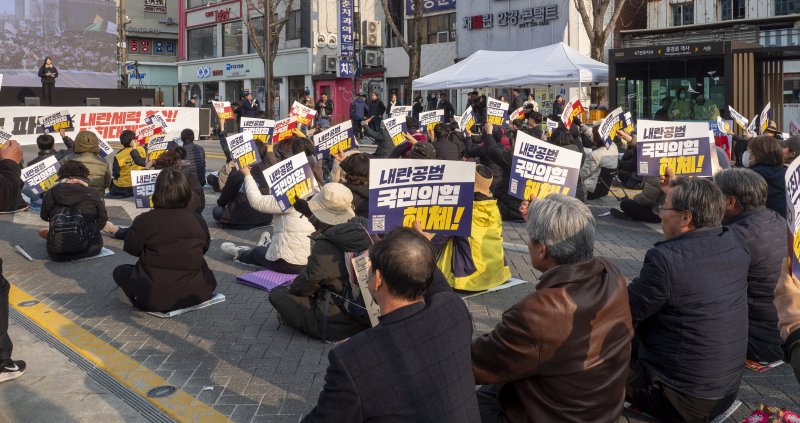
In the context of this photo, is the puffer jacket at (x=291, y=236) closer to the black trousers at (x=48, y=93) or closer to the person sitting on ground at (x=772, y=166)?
the person sitting on ground at (x=772, y=166)

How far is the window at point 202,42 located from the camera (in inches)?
2009

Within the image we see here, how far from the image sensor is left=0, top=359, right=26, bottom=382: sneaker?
4.99 meters

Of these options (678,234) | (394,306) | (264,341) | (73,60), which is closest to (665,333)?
(678,234)

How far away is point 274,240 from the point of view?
761 centimetres

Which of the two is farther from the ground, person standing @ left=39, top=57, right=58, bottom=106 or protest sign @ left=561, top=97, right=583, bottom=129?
person standing @ left=39, top=57, right=58, bottom=106

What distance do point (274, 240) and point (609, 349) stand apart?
192 inches

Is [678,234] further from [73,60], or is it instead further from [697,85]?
[73,60]

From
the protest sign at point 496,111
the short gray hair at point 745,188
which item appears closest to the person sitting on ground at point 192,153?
the protest sign at point 496,111

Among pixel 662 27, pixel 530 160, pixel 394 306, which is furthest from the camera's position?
pixel 662 27

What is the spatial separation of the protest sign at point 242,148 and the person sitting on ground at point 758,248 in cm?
569

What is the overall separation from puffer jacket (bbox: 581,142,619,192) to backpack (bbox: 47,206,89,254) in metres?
7.39

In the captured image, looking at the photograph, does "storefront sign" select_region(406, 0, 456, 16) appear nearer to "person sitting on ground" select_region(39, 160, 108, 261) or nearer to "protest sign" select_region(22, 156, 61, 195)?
"protest sign" select_region(22, 156, 61, 195)

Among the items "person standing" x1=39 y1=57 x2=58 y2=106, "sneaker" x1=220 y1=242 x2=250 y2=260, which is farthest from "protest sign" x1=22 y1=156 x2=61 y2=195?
"person standing" x1=39 y1=57 x2=58 y2=106

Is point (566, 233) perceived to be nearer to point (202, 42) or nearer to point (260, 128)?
point (260, 128)
